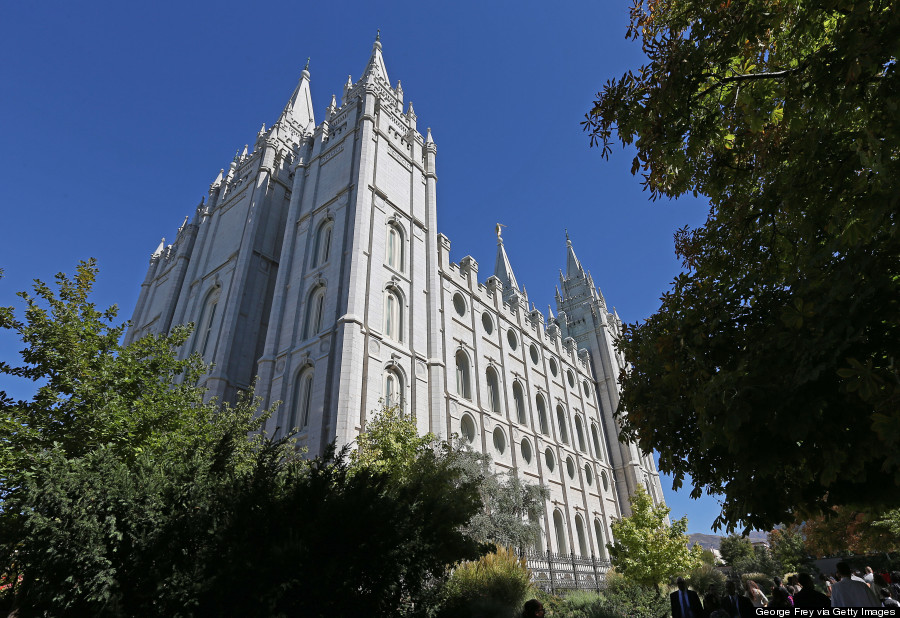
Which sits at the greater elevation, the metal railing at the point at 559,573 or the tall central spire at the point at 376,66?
the tall central spire at the point at 376,66

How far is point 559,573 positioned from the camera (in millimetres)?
22359

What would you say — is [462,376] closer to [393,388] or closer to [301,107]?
[393,388]

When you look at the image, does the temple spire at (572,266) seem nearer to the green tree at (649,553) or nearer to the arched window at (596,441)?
the arched window at (596,441)

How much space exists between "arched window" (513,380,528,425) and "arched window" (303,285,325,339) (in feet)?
46.8

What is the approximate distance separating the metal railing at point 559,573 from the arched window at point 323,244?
16.2m

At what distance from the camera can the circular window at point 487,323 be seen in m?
32.9

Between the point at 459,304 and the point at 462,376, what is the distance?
466 cm

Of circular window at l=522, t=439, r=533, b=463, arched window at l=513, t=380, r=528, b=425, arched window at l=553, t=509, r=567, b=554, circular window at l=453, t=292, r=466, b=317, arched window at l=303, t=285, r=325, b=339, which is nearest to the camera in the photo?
arched window at l=303, t=285, r=325, b=339

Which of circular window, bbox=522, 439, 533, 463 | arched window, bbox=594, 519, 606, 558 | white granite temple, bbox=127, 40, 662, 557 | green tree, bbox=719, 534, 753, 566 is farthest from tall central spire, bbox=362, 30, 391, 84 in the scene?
green tree, bbox=719, 534, 753, 566

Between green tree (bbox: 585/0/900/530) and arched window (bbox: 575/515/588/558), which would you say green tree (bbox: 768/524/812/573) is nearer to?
arched window (bbox: 575/515/588/558)

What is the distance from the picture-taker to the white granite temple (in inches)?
842

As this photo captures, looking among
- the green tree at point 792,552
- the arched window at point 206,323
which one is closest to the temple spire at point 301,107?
the arched window at point 206,323

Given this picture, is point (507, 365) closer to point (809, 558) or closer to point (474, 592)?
point (474, 592)

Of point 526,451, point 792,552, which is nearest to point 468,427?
point 526,451
